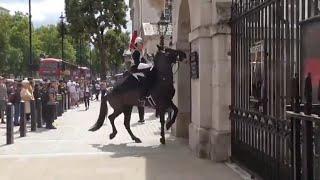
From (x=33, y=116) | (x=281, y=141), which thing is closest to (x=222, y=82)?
(x=281, y=141)

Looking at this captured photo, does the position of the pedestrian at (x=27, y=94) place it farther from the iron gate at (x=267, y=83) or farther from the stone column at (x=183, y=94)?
the iron gate at (x=267, y=83)

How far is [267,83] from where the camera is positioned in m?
7.27

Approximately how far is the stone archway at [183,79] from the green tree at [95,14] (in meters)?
45.0

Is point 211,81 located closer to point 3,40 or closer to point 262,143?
point 262,143

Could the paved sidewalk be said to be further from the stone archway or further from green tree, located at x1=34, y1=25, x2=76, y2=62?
green tree, located at x1=34, y1=25, x2=76, y2=62

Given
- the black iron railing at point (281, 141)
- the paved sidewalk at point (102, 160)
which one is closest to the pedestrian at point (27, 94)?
the paved sidewalk at point (102, 160)

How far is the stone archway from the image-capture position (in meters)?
13.5

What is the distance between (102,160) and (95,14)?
49398 millimetres

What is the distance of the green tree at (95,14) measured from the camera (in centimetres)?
5803

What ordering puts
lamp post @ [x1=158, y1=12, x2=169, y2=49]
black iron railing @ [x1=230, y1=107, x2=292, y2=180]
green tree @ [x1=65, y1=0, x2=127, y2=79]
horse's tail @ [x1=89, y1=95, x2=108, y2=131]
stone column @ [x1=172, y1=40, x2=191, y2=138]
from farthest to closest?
green tree @ [x1=65, y1=0, x2=127, y2=79], lamp post @ [x1=158, y1=12, x2=169, y2=49], stone column @ [x1=172, y1=40, x2=191, y2=138], horse's tail @ [x1=89, y1=95, x2=108, y2=131], black iron railing @ [x1=230, y1=107, x2=292, y2=180]

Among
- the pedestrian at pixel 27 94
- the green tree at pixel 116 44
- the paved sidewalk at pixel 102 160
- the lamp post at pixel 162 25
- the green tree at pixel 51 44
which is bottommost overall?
the paved sidewalk at pixel 102 160

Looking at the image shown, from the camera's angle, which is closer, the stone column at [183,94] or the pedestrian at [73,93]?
the stone column at [183,94]

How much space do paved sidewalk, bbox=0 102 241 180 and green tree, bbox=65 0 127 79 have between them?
43871 millimetres

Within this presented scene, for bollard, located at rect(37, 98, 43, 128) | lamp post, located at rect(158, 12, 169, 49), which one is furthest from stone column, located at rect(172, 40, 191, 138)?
lamp post, located at rect(158, 12, 169, 49)
